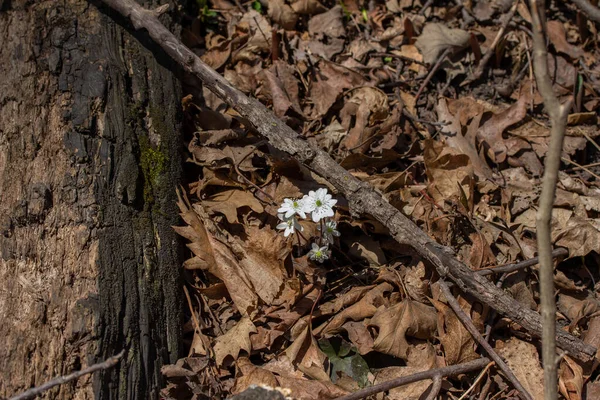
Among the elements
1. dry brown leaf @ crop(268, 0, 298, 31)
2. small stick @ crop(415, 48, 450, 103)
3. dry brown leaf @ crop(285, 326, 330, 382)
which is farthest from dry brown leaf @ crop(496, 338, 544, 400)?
dry brown leaf @ crop(268, 0, 298, 31)

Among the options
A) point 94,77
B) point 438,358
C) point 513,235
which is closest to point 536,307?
point 513,235

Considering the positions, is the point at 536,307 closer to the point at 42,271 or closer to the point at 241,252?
the point at 241,252

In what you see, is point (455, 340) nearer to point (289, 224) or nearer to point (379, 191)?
point (379, 191)

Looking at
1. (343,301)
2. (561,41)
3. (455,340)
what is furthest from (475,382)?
(561,41)

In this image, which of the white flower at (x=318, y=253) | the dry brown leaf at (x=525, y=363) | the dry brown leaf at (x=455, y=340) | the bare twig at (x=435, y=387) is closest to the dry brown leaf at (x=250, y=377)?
the white flower at (x=318, y=253)

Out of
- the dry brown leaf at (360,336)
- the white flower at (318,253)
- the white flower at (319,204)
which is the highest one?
the white flower at (319,204)

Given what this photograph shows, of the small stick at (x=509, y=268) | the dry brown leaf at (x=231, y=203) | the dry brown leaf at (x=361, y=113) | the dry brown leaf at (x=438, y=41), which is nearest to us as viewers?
the small stick at (x=509, y=268)

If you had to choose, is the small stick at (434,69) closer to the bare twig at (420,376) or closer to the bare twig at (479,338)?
the bare twig at (479,338)

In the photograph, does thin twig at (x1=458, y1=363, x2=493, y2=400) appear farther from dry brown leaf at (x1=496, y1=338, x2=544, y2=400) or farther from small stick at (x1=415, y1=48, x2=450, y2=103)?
small stick at (x1=415, y1=48, x2=450, y2=103)
